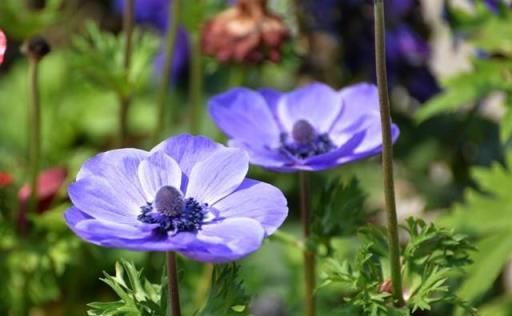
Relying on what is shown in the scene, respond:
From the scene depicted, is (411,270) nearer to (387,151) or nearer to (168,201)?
(387,151)

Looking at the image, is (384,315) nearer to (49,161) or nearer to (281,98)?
(281,98)

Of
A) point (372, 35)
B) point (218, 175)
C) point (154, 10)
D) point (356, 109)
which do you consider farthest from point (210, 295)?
point (154, 10)

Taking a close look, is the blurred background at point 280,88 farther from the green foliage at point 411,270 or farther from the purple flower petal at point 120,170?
the purple flower petal at point 120,170

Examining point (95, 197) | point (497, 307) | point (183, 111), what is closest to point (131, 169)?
point (95, 197)

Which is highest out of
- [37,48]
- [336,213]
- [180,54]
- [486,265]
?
[180,54]

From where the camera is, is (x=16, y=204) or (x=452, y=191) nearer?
(x=16, y=204)

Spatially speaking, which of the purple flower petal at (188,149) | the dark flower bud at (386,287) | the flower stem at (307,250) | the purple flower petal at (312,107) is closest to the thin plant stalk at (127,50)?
the purple flower petal at (312,107)

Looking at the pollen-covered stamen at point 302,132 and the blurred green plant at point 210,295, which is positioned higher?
the pollen-covered stamen at point 302,132
